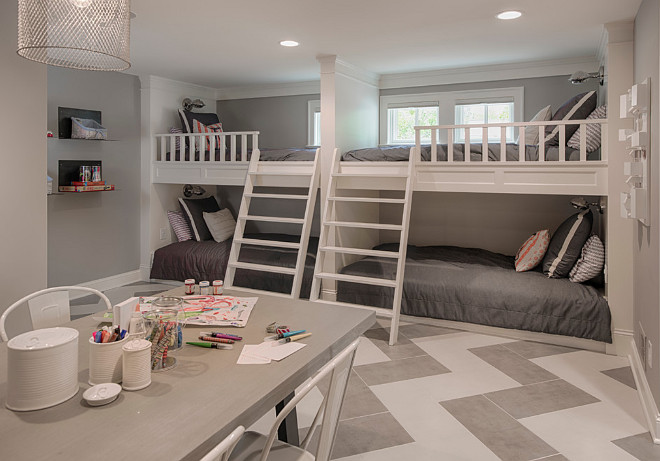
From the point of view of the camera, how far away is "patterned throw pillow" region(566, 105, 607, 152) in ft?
12.0

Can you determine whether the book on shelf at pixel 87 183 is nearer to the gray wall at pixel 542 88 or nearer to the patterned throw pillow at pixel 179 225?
the patterned throw pillow at pixel 179 225

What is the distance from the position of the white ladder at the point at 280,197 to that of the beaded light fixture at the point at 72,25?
9.08ft

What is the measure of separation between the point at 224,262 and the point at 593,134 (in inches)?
134

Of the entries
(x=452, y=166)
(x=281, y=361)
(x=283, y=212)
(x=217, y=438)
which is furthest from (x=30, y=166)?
(x=283, y=212)

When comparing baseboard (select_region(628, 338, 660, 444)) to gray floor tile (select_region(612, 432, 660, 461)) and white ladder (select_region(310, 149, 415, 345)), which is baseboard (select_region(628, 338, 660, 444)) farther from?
white ladder (select_region(310, 149, 415, 345))

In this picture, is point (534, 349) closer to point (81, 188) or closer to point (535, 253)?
point (535, 253)

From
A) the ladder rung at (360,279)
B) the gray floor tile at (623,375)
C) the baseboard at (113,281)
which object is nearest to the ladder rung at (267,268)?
the ladder rung at (360,279)

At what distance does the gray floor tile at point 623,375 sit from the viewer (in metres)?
2.98

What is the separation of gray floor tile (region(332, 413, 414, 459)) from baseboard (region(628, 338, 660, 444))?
112 cm

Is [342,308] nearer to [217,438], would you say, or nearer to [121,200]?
[217,438]

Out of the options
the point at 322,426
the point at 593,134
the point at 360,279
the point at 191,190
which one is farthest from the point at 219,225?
the point at 322,426

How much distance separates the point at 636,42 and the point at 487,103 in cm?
189

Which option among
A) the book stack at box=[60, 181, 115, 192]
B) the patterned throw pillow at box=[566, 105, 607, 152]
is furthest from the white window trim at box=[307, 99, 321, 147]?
the patterned throw pillow at box=[566, 105, 607, 152]

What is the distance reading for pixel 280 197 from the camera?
4.39m
